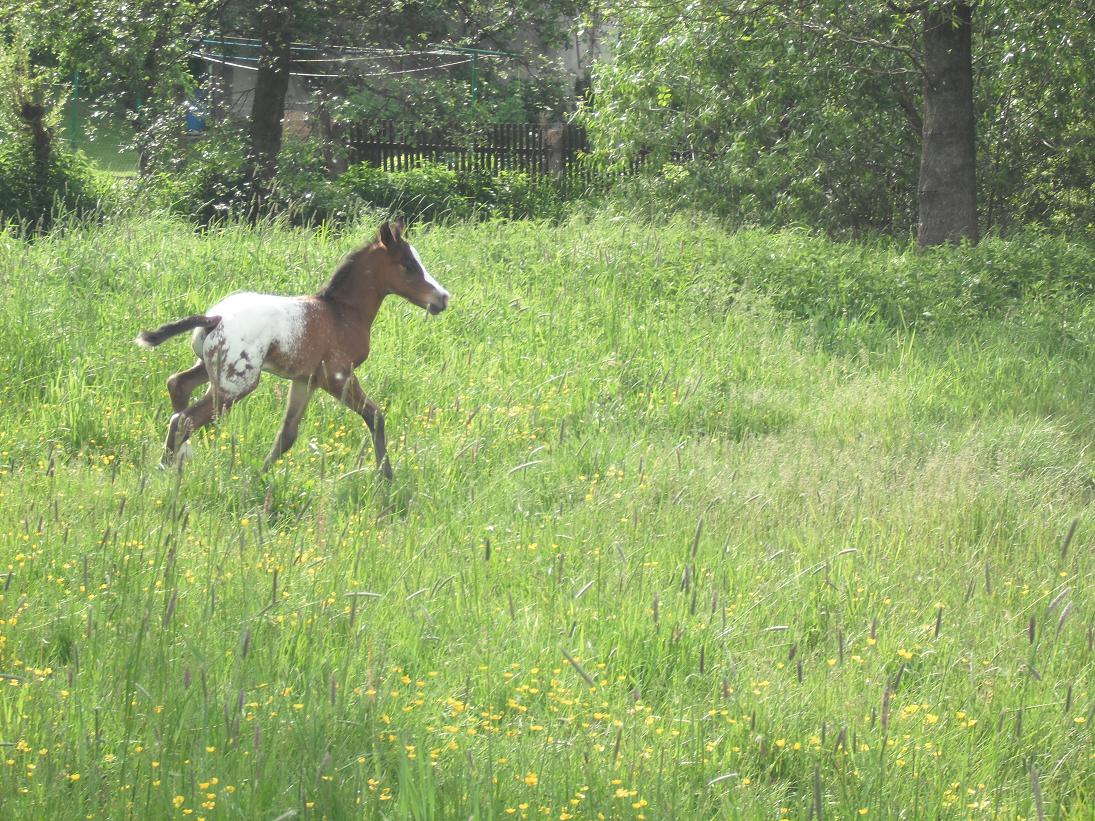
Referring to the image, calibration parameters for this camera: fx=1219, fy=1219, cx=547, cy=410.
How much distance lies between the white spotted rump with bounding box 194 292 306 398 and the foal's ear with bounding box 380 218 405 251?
0.66 meters

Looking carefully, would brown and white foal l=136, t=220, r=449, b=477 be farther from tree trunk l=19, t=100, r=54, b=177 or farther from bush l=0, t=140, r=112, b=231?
tree trunk l=19, t=100, r=54, b=177

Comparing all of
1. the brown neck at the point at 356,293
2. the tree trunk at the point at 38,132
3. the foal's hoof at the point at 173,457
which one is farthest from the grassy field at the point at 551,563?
the tree trunk at the point at 38,132

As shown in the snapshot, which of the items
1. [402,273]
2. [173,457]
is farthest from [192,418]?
[402,273]

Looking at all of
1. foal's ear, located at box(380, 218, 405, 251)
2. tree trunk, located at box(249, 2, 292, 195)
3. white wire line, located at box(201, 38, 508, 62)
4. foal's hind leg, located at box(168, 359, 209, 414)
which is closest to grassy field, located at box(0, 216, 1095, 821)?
foal's hind leg, located at box(168, 359, 209, 414)

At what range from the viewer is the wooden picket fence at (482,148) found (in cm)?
2091

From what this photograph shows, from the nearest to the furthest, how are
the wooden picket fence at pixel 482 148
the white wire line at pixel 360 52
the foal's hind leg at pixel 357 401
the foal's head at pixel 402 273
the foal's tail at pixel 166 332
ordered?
the foal's tail at pixel 166 332, the foal's hind leg at pixel 357 401, the foal's head at pixel 402 273, the white wire line at pixel 360 52, the wooden picket fence at pixel 482 148

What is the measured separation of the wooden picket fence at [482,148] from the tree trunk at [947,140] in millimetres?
7249

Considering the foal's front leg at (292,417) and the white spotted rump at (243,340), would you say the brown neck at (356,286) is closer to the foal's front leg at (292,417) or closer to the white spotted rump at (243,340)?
the white spotted rump at (243,340)

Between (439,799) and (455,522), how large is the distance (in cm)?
247

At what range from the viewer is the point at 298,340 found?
6094 mm

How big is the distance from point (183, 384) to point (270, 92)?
12.5m

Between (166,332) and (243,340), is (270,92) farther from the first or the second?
(166,332)

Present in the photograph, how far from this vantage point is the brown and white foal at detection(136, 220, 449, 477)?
596 cm

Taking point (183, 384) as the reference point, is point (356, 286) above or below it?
above
